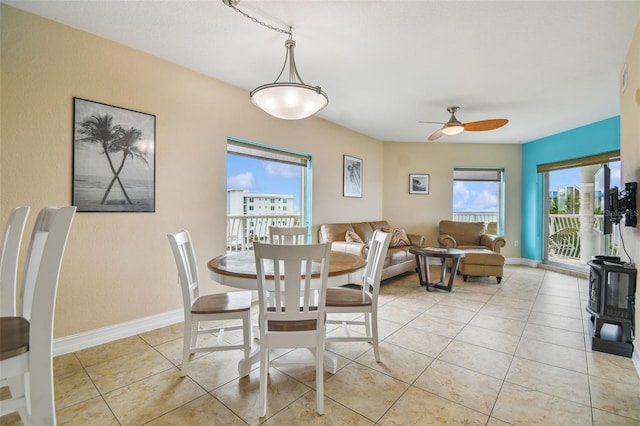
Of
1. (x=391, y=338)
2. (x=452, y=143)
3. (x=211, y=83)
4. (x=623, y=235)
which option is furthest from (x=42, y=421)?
(x=452, y=143)

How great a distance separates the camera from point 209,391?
178 cm

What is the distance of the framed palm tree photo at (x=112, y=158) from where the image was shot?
90.8 inches

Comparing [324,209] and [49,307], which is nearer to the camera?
[49,307]

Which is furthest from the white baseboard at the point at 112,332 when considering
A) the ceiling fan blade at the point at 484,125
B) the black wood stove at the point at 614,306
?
the ceiling fan blade at the point at 484,125

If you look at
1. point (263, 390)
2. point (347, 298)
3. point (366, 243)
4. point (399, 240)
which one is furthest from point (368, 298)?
point (399, 240)

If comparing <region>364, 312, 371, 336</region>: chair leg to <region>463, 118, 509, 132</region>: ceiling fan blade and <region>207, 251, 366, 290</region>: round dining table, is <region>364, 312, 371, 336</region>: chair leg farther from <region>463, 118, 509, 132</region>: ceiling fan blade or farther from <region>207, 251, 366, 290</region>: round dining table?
<region>463, 118, 509, 132</region>: ceiling fan blade

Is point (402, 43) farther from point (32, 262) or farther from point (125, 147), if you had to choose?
point (32, 262)

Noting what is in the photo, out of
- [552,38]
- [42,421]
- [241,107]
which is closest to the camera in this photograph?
[42,421]

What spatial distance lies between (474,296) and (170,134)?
160 inches

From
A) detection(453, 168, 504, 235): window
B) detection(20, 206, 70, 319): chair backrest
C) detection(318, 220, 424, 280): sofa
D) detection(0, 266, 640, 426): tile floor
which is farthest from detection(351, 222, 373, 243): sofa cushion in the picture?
detection(20, 206, 70, 319): chair backrest

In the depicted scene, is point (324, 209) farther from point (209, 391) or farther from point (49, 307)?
point (49, 307)

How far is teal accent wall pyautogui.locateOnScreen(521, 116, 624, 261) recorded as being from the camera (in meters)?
4.50

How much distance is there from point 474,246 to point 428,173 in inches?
69.0

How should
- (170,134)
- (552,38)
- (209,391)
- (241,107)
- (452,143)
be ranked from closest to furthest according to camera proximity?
(209,391)
(552,38)
(170,134)
(241,107)
(452,143)
